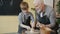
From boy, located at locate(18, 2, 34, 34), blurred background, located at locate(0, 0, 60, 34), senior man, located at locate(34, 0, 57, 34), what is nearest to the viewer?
senior man, located at locate(34, 0, 57, 34)

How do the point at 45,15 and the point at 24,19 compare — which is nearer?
the point at 45,15

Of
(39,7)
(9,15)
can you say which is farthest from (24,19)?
(9,15)

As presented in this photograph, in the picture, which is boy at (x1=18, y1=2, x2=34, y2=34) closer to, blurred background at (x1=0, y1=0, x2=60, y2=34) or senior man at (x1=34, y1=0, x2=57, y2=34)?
senior man at (x1=34, y1=0, x2=57, y2=34)

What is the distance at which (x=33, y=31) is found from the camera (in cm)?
188

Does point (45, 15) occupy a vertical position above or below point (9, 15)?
above

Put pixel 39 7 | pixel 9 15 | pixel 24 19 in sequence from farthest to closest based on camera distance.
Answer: pixel 9 15 < pixel 24 19 < pixel 39 7

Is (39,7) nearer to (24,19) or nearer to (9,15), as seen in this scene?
(24,19)

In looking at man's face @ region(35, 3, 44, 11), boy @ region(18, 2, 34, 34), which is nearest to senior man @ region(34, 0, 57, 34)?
man's face @ region(35, 3, 44, 11)

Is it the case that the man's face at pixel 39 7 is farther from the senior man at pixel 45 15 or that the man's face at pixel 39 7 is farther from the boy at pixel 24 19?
the boy at pixel 24 19

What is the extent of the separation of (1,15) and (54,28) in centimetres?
245

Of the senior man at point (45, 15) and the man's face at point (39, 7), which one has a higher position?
the man's face at point (39, 7)

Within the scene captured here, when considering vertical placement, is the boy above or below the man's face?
below

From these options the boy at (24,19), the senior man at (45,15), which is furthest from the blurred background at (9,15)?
the senior man at (45,15)

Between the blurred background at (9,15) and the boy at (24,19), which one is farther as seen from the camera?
the blurred background at (9,15)
